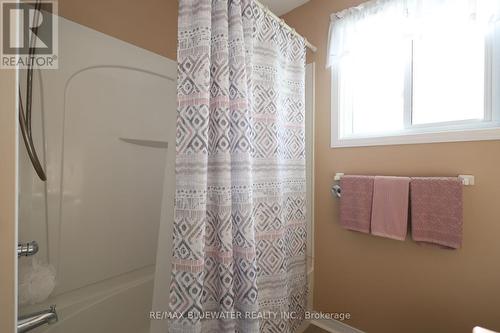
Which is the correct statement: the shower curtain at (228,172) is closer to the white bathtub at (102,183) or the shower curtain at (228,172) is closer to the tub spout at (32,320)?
the white bathtub at (102,183)

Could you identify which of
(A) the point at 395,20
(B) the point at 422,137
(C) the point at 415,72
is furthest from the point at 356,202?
(A) the point at 395,20

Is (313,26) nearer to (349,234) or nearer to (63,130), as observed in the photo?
(349,234)

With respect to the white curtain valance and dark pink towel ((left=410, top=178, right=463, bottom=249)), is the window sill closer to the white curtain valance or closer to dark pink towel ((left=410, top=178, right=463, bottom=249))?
dark pink towel ((left=410, top=178, right=463, bottom=249))

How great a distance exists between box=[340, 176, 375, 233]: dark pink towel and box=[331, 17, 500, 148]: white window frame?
260 millimetres

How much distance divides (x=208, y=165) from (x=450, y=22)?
1.44 metres

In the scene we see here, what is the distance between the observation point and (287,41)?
1383 mm

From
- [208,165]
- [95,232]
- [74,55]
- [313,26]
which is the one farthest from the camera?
[313,26]

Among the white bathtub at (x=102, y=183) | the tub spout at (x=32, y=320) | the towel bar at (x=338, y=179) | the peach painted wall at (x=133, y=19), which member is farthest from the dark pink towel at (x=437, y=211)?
the peach painted wall at (x=133, y=19)

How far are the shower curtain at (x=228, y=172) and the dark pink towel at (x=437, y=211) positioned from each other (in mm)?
718

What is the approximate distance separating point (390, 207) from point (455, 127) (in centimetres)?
55

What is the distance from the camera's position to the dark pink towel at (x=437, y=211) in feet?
3.55

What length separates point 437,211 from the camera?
3.72ft

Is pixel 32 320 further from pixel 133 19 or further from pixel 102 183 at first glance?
pixel 133 19

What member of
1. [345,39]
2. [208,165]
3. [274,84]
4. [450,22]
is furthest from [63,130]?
[450,22]
